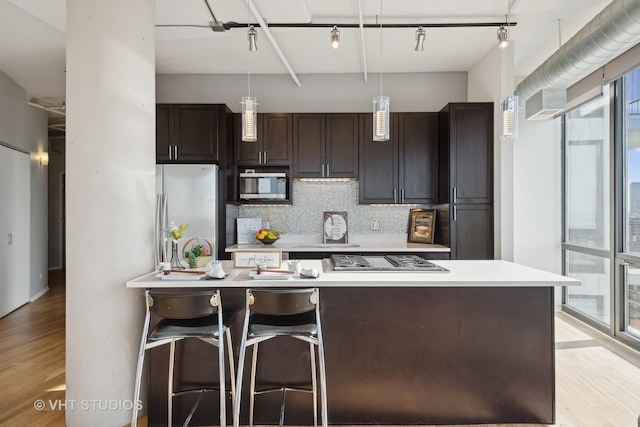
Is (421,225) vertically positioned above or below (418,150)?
below

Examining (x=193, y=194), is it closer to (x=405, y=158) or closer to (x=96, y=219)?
(x=96, y=219)

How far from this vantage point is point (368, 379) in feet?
7.83

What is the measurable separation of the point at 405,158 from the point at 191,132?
252 cm

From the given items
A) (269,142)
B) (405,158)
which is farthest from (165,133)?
(405,158)

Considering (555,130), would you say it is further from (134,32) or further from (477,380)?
(134,32)

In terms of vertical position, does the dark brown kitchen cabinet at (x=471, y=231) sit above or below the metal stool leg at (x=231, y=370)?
above

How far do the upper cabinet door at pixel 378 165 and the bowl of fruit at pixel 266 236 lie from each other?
117 centimetres

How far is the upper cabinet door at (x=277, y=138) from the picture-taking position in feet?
15.2

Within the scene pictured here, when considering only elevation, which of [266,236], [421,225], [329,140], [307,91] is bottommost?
[266,236]

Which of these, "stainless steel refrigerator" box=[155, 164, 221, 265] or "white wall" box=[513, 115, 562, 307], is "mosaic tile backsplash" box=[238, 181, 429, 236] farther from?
"white wall" box=[513, 115, 562, 307]

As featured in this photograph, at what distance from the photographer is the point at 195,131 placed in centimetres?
440

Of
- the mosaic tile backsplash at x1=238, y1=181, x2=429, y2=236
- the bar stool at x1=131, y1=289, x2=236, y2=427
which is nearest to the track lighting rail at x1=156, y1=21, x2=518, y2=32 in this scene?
the mosaic tile backsplash at x1=238, y1=181, x2=429, y2=236

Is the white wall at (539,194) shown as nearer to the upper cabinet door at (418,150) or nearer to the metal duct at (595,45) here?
the metal duct at (595,45)

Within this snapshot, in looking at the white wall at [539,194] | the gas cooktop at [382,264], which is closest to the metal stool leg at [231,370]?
the gas cooktop at [382,264]
